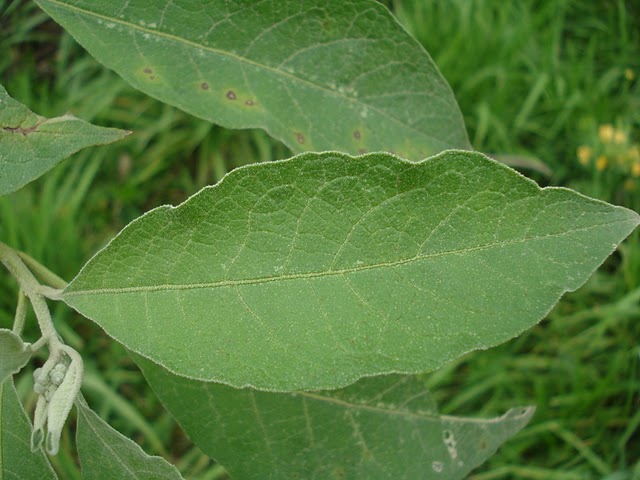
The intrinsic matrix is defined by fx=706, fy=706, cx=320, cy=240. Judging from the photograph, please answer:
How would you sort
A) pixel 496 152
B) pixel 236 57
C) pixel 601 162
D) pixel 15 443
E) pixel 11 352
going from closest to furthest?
pixel 11 352, pixel 15 443, pixel 236 57, pixel 601 162, pixel 496 152

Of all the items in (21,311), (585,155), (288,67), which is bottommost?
(585,155)

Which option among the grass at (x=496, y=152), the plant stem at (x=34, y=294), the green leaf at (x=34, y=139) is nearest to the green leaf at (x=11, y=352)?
the plant stem at (x=34, y=294)

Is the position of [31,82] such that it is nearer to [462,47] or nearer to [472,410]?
[462,47]

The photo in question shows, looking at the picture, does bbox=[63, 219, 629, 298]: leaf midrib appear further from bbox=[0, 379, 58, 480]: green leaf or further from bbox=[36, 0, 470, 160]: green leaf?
bbox=[36, 0, 470, 160]: green leaf

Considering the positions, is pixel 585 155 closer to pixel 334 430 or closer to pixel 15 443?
pixel 334 430

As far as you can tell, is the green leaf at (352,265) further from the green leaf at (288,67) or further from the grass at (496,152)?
the grass at (496,152)

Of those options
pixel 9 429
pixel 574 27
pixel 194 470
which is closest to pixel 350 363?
pixel 9 429

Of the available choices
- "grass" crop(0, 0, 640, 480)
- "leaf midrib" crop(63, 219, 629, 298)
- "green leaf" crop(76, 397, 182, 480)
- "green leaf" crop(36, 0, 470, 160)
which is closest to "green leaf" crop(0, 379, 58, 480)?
"green leaf" crop(76, 397, 182, 480)

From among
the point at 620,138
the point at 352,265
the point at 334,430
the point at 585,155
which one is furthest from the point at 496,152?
the point at 352,265
